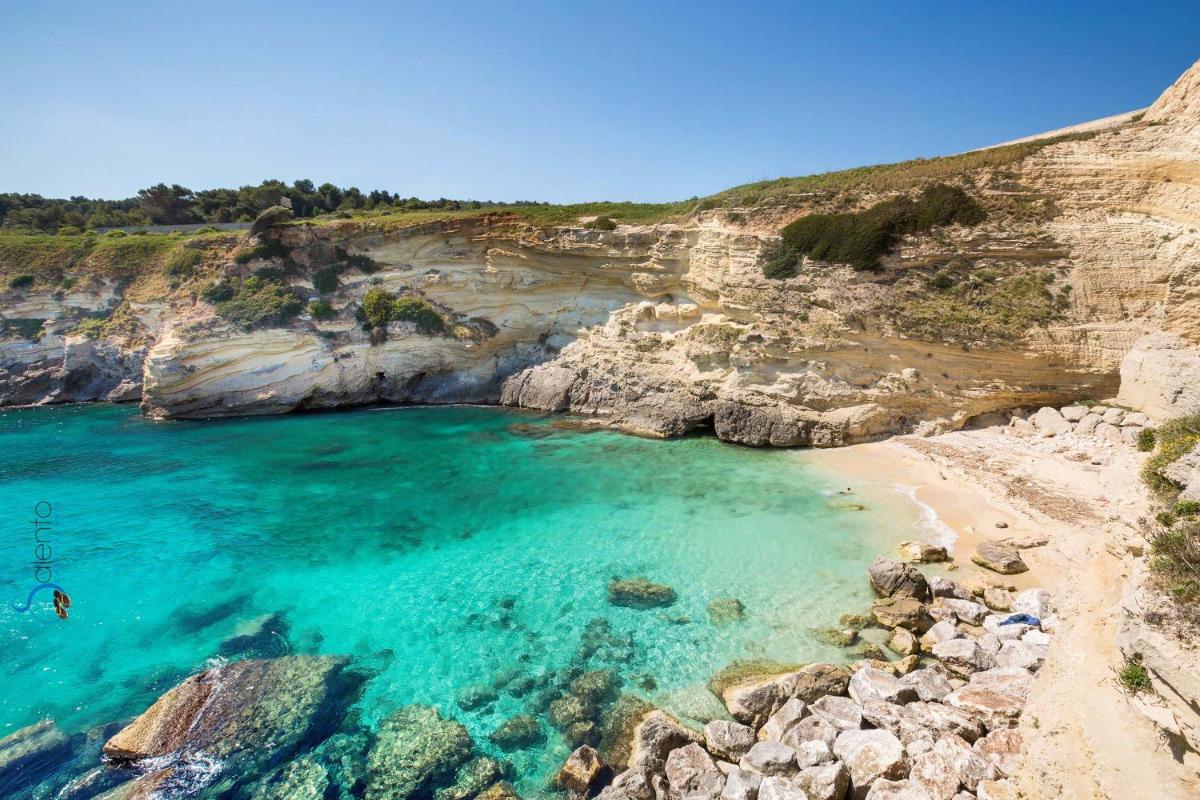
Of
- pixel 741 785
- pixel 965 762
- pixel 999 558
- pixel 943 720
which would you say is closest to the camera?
pixel 965 762

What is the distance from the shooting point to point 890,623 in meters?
9.66

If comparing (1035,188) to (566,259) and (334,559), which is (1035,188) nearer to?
(566,259)

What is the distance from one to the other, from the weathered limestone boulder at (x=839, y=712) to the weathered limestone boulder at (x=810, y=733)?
19 cm

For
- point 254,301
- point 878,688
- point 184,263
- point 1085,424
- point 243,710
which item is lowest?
point 243,710

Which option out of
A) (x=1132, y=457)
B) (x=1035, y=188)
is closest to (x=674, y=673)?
(x=1132, y=457)

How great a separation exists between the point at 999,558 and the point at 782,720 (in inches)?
287

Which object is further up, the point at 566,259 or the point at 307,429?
the point at 566,259

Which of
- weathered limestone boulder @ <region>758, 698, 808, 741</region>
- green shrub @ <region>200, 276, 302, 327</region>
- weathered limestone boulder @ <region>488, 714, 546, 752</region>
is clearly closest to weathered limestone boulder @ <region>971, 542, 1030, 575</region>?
weathered limestone boulder @ <region>758, 698, 808, 741</region>

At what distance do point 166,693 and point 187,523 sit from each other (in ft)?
27.6

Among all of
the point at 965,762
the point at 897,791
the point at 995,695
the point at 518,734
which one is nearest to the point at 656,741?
the point at 518,734

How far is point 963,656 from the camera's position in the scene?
27.6 ft

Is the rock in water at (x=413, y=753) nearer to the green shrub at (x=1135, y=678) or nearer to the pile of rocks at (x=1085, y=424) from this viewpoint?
the green shrub at (x=1135, y=678)

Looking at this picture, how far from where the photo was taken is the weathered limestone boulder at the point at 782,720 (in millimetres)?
7297

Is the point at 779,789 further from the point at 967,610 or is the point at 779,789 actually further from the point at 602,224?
the point at 602,224
